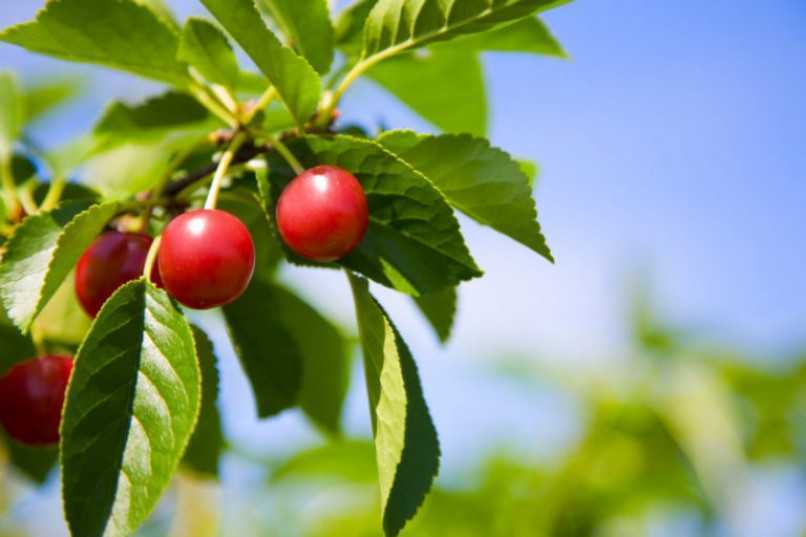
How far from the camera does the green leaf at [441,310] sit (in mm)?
1985

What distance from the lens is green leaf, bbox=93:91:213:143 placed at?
2018 millimetres

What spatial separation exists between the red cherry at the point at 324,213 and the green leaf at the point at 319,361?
0.64m

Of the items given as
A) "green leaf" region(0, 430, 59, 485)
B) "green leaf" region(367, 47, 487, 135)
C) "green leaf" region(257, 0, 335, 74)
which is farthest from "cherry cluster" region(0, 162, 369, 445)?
"green leaf" region(0, 430, 59, 485)

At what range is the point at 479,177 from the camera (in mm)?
1603

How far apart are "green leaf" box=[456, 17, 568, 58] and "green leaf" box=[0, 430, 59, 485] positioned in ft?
4.19

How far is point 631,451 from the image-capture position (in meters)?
3.47

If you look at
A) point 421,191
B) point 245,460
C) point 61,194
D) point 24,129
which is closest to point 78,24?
point 61,194

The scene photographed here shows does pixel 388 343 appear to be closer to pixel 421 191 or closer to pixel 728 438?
pixel 421 191

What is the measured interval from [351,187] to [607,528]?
2154 mm

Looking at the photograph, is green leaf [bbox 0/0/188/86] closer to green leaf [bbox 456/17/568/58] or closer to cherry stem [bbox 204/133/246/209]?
cherry stem [bbox 204/133/246/209]

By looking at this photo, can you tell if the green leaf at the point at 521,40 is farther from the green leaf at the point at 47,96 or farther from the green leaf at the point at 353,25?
the green leaf at the point at 47,96

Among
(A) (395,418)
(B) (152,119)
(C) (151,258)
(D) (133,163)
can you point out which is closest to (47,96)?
(D) (133,163)

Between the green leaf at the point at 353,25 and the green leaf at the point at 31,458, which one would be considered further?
the green leaf at the point at 31,458

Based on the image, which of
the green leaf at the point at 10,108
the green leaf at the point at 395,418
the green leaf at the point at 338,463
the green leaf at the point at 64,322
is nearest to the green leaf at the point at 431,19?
the green leaf at the point at 395,418
